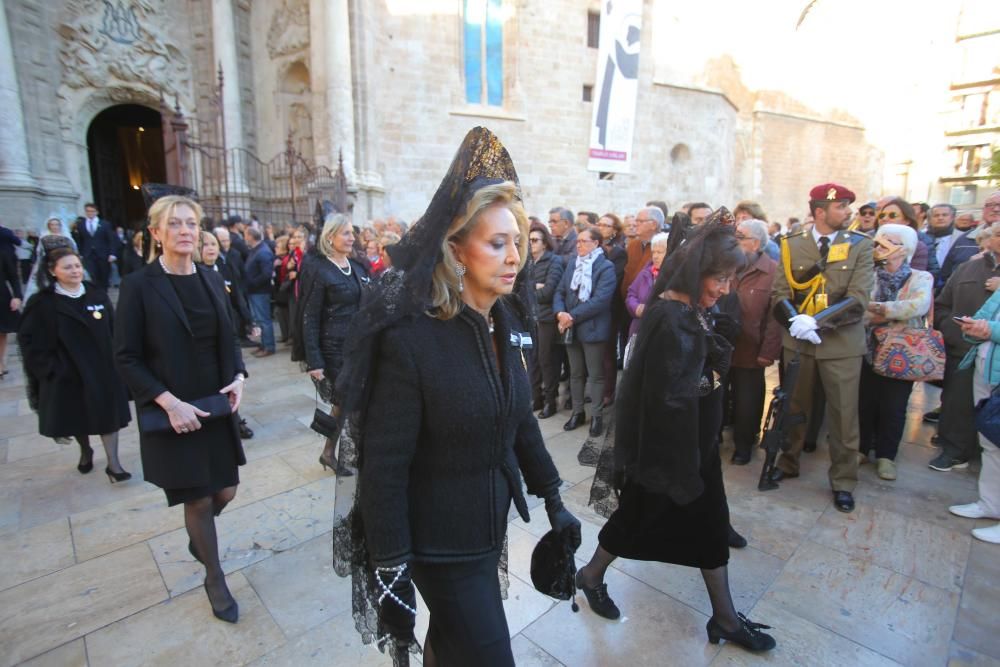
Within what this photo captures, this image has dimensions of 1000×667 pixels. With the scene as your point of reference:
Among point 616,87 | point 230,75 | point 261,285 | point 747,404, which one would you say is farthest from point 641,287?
point 616,87

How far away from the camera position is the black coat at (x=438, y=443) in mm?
1404

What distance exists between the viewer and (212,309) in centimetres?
273

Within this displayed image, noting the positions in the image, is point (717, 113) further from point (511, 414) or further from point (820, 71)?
point (511, 414)

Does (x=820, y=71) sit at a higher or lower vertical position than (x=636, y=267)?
higher

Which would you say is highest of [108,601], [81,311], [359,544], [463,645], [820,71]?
[820,71]

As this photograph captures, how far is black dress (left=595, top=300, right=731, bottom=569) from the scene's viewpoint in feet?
7.45

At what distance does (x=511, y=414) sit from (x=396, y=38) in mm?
15995

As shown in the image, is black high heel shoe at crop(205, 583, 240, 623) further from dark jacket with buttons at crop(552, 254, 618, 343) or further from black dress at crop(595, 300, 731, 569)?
dark jacket with buttons at crop(552, 254, 618, 343)

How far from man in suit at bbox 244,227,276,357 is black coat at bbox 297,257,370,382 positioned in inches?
186

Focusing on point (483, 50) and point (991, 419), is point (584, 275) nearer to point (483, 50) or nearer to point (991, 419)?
point (991, 419)

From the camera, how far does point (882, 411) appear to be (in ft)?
14.3

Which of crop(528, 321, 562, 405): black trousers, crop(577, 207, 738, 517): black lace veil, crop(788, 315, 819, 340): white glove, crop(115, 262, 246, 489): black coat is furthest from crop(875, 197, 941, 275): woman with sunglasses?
crop(115, 262, 246, 489): black coat

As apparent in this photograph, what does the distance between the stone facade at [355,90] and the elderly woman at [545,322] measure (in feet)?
30.8

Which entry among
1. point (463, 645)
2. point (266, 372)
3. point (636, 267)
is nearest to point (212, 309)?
point (463, 645)
